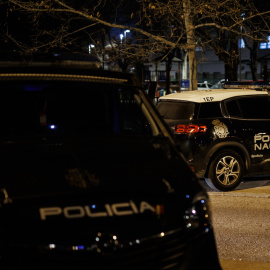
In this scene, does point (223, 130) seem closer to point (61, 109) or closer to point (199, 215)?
point (61, 109)

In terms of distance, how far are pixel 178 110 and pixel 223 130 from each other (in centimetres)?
89

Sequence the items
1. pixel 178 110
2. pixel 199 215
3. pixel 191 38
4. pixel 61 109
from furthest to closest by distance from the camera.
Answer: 1. pixel 191 38
2. pixel 178 110
3. pixel 61 109
4. pixel 199 215

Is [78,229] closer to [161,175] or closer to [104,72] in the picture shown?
[161,175]

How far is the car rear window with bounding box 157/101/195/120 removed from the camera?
30.1 feet

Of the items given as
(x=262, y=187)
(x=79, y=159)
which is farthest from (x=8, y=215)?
(x=262, y=187)

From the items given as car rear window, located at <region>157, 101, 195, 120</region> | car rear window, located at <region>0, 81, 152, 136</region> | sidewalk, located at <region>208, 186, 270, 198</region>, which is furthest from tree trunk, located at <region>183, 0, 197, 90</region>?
car rear window, located at <region>0, 81, 152, 136</region>

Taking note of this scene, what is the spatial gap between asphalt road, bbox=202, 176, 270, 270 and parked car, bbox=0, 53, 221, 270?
2.23 meters

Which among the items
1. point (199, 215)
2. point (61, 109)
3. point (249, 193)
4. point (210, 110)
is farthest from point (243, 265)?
point (210, 110)

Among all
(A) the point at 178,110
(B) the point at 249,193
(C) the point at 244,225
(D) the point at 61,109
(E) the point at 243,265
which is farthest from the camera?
(A) the point at 178,110

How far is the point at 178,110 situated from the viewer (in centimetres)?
930

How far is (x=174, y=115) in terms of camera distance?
9297 millimetres

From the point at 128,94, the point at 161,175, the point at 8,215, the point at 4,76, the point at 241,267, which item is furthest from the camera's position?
the point at 241,267

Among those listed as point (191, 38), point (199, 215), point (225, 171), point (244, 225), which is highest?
point (191, 38)

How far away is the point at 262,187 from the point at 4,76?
7149 mm
